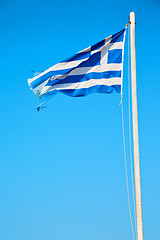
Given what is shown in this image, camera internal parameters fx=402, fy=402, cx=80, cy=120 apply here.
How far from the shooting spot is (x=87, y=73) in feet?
49.8

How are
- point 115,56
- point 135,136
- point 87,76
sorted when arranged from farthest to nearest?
point 87,76 → point 115,56 → point 135,136

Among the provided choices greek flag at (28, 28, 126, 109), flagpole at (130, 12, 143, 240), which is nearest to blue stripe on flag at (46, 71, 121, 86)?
greek flag at (28, 28, 126, 109)

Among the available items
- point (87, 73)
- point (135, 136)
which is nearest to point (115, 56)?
point (87, 73)

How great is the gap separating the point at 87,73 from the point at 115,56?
48.5 inches

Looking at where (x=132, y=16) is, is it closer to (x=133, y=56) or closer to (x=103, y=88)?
(x=133, y=56)

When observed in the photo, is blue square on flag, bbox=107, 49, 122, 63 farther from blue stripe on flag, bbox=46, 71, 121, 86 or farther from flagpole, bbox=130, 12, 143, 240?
flagpole, bbox=130, 12, 143, 240

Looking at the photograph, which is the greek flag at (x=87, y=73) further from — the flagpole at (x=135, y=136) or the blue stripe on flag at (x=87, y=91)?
the flagpole at (x=135, y=136)

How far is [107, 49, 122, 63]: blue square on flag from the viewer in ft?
48.4

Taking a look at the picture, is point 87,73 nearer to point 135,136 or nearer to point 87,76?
point 87,76

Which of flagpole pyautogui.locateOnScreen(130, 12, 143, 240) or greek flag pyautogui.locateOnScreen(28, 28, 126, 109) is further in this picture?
greek flag pyautogui.locateOnScreen(28, 28, 126, 109)

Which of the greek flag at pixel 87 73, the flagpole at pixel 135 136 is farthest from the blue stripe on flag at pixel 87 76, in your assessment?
the flagpole at pixel 135 136

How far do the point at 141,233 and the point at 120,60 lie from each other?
6.24 meters

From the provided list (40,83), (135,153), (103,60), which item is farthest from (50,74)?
(135,153)

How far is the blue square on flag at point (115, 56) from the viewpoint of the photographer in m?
14.8
